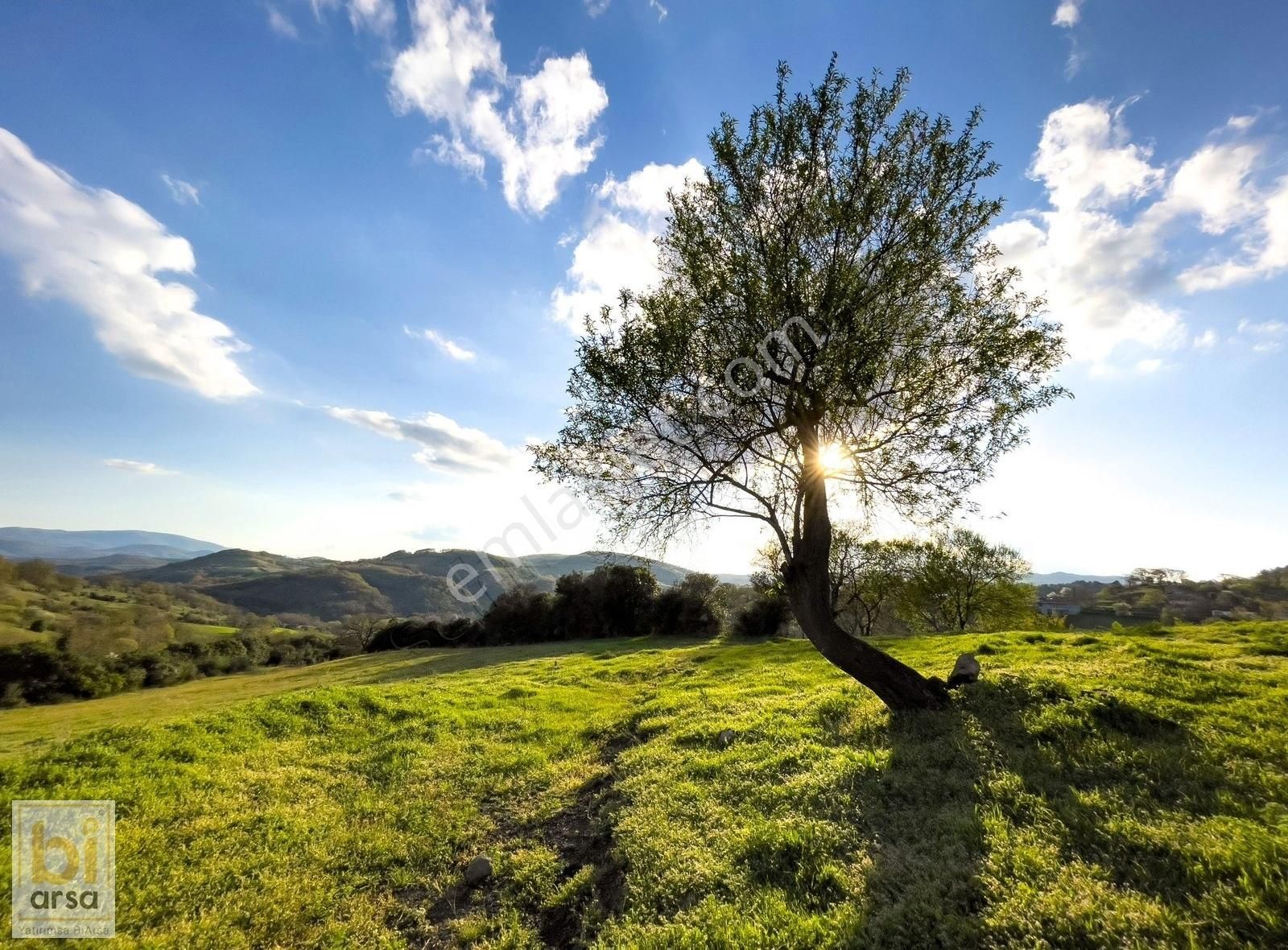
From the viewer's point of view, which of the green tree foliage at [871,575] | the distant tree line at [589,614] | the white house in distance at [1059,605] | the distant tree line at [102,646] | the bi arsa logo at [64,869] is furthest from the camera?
the white house in distance at [1059,605]

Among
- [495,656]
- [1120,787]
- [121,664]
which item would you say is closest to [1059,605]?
[495,656]

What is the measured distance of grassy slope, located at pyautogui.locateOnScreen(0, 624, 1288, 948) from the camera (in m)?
5.78

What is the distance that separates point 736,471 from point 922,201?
356 inches

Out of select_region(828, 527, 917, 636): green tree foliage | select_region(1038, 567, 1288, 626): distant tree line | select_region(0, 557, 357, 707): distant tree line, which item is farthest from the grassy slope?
select_region(1038, 567, 1288, 626): distant tree line

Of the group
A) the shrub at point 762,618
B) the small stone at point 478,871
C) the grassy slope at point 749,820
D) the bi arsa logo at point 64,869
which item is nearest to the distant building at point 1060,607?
the shrub at point 762,618

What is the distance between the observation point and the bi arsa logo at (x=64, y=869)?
718 cm

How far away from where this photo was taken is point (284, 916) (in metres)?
7.74

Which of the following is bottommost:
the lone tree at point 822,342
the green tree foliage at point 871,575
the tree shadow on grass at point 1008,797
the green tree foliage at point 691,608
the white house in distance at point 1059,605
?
the white house in distance at point 1059,605

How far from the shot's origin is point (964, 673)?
43.7 ft

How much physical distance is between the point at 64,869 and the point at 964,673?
1865 centimetres

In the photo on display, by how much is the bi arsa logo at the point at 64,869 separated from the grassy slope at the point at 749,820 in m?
0.29

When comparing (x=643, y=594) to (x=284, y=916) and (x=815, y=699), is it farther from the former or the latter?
(x=284, y=916)

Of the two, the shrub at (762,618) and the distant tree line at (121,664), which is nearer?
the distant tree line at (121,664)

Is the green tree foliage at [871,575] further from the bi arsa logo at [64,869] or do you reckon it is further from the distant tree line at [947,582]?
the bi arsa logo at [64,869]
